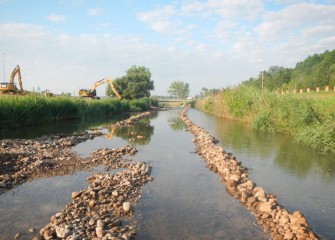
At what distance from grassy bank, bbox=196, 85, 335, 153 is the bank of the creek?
216 cm

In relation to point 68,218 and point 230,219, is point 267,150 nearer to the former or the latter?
point 230,219

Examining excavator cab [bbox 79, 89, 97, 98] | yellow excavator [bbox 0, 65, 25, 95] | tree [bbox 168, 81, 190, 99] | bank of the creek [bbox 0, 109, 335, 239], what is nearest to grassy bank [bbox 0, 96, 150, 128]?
yellow excavator [bbox 0, 65, 25, 95]

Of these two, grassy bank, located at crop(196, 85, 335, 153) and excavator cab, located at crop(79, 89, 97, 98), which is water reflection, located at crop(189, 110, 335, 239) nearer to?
grassy bank, located at crop(196, 85, 335, 153)

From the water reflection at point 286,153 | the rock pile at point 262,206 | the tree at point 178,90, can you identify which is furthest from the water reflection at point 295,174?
the tree at point 178,90

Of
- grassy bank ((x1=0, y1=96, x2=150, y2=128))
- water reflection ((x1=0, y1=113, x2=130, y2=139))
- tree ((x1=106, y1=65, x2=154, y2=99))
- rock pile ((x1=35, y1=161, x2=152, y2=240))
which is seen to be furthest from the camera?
tree ((x1=106, y1=65, x2=154, y2=99))

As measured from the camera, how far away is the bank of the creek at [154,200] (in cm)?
498

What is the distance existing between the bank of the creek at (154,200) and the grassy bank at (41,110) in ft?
27.7

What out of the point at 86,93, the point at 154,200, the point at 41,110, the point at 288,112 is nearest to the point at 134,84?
the point at 86,93

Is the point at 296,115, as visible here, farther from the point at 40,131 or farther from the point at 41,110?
the point at 41,110

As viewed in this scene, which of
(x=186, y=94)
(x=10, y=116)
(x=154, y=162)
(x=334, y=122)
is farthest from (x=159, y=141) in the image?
(x=186, y=94)

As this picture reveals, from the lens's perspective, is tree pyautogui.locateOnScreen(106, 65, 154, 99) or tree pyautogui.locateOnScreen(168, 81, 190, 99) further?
tree pyautogui.locateOnScreen(168, 81, 190, 99)

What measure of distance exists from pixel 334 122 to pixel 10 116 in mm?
17289

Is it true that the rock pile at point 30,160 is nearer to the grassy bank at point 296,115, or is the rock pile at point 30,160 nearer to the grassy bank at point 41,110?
the grassy bank at point 41,110

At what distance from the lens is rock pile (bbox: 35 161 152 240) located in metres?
4.68
